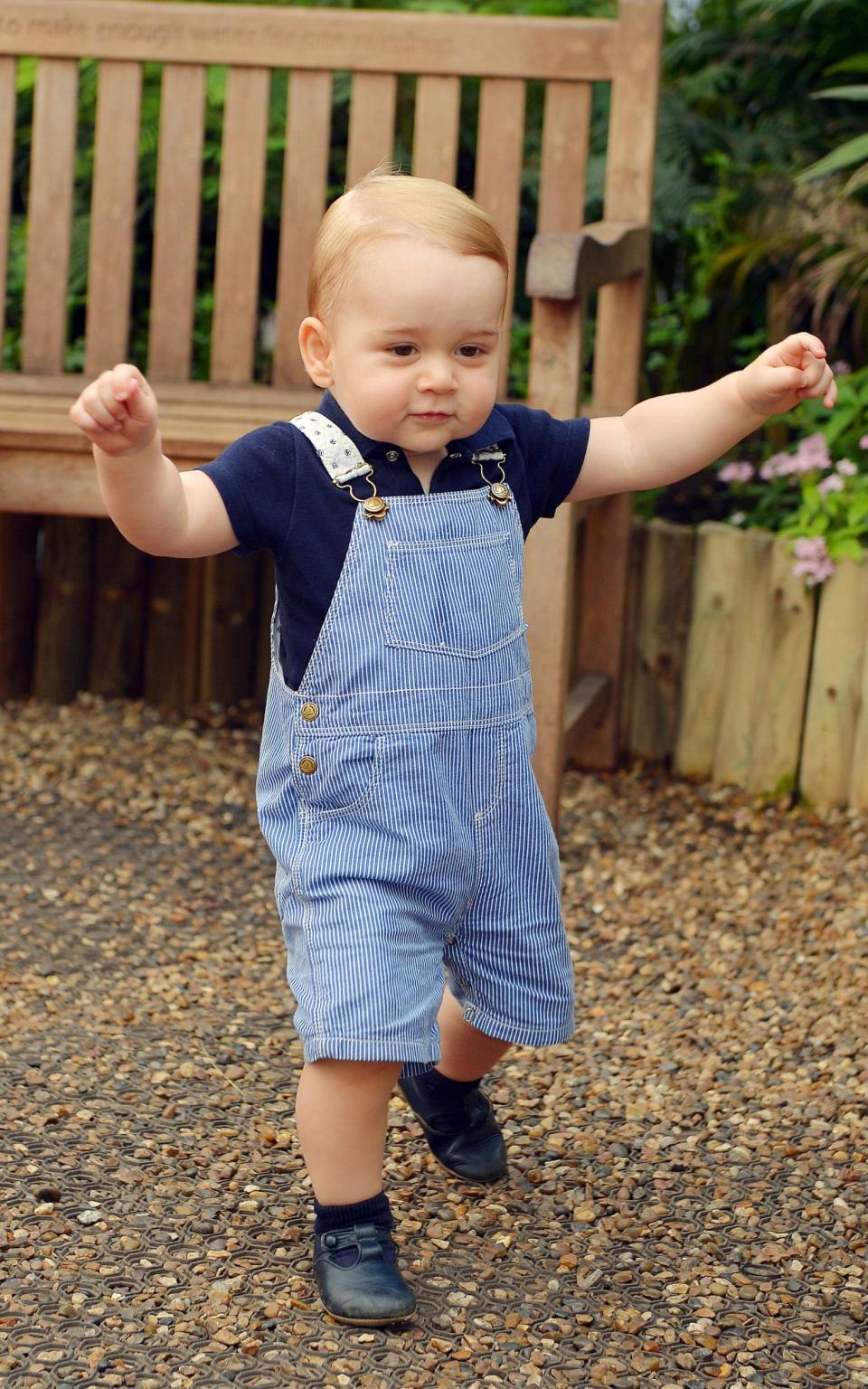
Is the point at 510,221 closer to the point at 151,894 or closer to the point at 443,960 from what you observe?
the point at 151,894

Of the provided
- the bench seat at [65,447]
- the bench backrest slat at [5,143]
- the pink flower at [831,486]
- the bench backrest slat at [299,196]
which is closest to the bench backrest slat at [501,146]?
the bench backrest slat at [299,196]

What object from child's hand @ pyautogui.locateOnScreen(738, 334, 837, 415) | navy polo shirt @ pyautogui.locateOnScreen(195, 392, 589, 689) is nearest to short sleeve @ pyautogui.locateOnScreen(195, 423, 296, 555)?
navy polo shirt @ pyautogui.locateOnScreen(195, 392, 589, 689)

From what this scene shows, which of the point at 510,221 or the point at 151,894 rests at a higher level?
the point at 510,221

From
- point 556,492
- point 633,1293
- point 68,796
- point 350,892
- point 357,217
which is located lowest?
point 633,1293

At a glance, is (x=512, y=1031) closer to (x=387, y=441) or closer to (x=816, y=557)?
(x=387, y=441)

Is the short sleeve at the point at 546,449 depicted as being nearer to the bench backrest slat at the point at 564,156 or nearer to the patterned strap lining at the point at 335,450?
the patterned strap lining at the point at 335,450

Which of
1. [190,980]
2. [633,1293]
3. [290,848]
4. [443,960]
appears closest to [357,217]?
[290,848]

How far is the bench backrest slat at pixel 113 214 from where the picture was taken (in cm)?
362

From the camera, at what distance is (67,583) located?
4035 mm

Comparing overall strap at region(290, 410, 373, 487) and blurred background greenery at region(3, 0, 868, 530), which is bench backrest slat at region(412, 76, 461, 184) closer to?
blurred background greenery at region(3, 0, 868, 530)

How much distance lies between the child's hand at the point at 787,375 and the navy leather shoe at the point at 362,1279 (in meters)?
1.00

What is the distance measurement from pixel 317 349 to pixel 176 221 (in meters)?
1.97

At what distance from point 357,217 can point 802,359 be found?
0.50m

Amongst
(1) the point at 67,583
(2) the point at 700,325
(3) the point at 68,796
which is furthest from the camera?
(2) the point at 700,325
